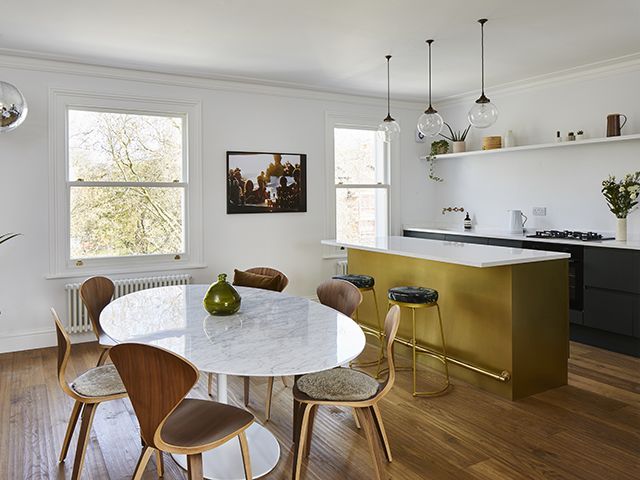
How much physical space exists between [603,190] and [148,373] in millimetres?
4544

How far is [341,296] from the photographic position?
311cm

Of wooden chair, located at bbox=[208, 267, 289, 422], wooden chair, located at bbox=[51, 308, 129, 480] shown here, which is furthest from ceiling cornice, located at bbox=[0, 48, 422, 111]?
wooden chair, located at bbox=[51, 308, 129, 480]

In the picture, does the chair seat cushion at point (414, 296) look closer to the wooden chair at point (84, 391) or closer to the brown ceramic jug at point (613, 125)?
the wooden chair at point (84, 391)

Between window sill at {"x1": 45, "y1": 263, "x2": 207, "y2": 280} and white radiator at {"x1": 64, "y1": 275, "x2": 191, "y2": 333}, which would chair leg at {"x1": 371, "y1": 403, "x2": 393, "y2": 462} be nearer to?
white radiator at {"x1": 64, "y1": 275, "x2": 191, "y2": 333}

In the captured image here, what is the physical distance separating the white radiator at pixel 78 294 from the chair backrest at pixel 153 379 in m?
2.97

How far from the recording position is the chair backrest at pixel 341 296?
301 cm

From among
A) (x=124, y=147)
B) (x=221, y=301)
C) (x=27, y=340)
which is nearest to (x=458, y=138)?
(x=124, y=147)

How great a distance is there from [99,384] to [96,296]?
999 millimetres

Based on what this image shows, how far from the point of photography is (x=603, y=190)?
481cm

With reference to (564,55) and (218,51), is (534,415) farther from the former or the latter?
(218,51)

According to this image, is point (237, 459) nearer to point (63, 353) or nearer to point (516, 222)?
point (63, 353)

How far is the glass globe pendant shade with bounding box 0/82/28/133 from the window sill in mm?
1839

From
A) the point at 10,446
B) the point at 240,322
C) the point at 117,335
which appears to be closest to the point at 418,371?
the point at 240,322

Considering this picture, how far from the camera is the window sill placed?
4673 mm
